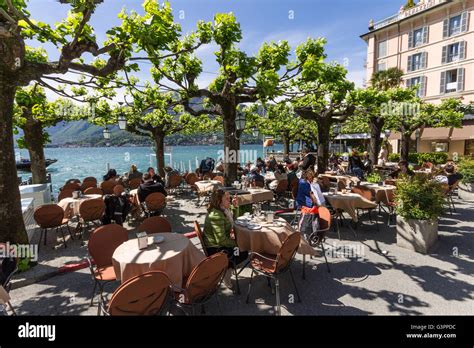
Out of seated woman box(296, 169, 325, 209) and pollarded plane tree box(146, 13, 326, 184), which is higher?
pollarded plane tree box(146, 13, 326, 184)

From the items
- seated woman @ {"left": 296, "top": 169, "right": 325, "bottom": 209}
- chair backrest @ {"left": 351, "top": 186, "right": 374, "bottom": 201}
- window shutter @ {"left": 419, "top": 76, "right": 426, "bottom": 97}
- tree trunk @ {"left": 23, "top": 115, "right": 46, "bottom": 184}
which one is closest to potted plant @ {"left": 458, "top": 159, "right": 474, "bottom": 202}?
chair backrest @ {"left": 351, "top": 186, "right": 374, "bottom": 201}

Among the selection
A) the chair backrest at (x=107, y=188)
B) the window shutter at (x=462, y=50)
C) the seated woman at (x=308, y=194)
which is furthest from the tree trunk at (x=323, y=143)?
the window shutter at (x=462, y=50)

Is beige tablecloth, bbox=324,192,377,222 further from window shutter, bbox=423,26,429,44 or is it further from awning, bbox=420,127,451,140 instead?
window shutter, bbox=423,26,429,44

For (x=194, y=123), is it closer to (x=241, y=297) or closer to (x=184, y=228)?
(x=184, y=228)

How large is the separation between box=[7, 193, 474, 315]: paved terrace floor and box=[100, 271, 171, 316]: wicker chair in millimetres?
1276

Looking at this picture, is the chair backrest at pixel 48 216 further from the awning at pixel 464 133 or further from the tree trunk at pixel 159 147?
the awning at pixel 464 133

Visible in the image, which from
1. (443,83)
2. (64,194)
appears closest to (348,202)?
(64,194)

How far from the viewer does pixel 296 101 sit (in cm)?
1347

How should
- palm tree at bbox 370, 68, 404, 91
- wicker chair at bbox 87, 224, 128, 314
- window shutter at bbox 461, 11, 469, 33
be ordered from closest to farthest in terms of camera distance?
wicker chair at bbox 87, 224, 128, 314 → palm tree at bbox 370, 68, 404, 91 → window shutter at bbox 461, 11, 469, 33

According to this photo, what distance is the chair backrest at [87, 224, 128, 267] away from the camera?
14.4ft

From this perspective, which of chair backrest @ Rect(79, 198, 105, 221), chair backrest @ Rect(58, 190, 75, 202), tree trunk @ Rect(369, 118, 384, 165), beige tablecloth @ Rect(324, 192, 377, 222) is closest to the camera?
chair backrest @ Rect(79, 198, 105, 221)

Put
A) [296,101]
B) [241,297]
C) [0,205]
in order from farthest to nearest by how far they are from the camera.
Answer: [296,101]
[0,205]
[241,297]
